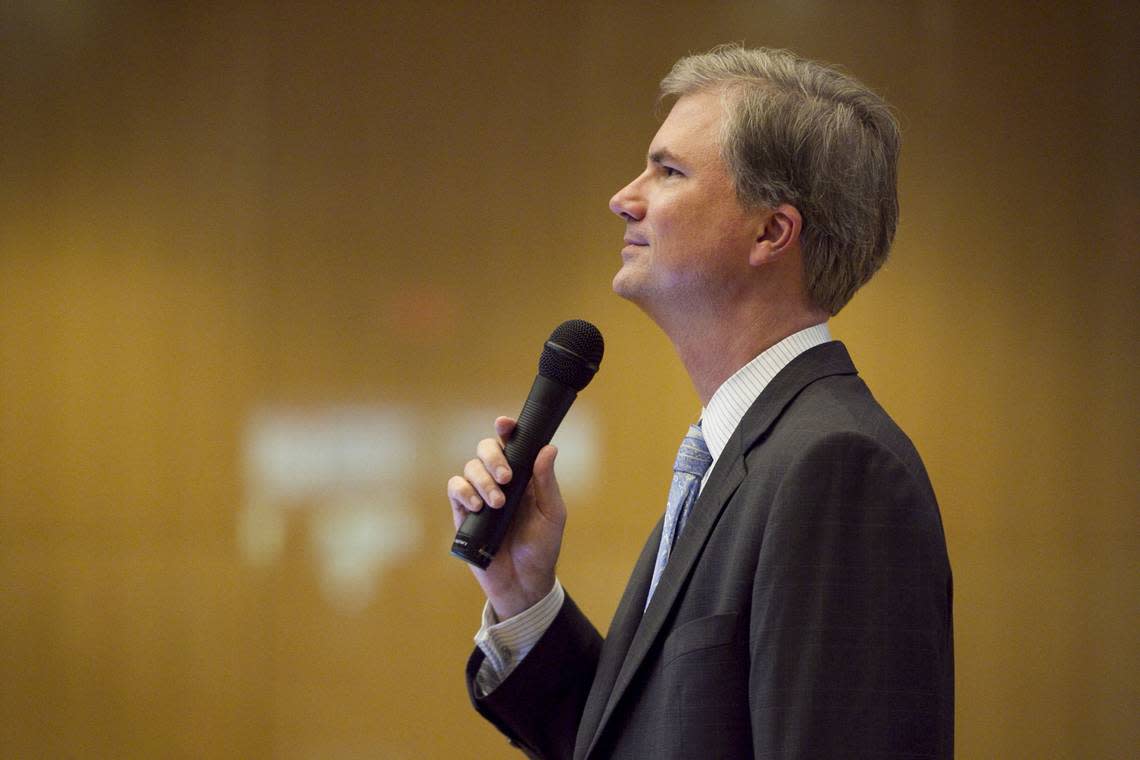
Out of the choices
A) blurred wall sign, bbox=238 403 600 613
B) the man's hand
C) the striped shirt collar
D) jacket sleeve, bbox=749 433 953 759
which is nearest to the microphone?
the man's hand

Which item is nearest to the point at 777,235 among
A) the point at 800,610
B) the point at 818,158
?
the point at 818,158

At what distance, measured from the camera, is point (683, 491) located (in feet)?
4.39

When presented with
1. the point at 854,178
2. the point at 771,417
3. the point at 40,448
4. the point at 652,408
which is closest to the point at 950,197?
the point at 652,408

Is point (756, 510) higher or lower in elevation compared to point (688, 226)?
lower

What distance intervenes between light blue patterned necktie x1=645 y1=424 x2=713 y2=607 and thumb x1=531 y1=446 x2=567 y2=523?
19cm

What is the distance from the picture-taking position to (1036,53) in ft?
11.0

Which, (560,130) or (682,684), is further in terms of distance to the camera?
(560,130)

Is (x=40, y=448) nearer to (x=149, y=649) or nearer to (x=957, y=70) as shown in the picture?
(x=149, y=649)

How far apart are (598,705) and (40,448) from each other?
2606 mm

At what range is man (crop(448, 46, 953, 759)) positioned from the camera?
1.00 metres

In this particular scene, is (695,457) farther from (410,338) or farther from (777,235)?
(410,338)

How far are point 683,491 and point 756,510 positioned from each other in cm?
24

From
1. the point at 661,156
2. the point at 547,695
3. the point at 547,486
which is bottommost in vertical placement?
the point at 547,695

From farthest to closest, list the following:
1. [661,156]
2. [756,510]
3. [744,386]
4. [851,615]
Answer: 1. [661,156]
2. [744,386]
3. [756,510]
4. [851,615]
